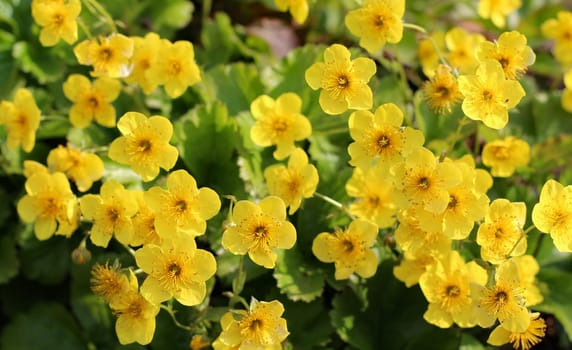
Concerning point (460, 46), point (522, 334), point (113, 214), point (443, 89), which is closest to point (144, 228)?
point (113, 214)

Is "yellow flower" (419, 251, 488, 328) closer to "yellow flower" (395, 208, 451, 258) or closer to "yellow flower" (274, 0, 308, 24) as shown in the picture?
"yellow flower" (395, 208, 451, 258)

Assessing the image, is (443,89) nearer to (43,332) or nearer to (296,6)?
(296,6)

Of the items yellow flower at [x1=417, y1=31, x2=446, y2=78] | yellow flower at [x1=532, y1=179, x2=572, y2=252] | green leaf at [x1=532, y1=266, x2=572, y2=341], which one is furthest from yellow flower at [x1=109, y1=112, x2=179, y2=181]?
green leaf at [x1=532, y1=266, x2=572, y2=341]

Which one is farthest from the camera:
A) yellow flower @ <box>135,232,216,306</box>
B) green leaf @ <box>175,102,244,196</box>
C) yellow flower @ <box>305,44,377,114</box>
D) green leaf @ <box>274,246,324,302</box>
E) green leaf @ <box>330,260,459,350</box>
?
green leaf @ <box>175,102,244,196</box>

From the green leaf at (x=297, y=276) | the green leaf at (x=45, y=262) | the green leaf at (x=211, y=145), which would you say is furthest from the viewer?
the green leaf at (x=45, y=262)

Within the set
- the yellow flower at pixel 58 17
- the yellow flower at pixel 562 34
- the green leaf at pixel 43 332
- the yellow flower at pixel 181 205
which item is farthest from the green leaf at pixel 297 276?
the yellow flower at pixel 562 34

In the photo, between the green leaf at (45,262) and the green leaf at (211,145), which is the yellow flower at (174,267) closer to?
the green leaf at (211,145)

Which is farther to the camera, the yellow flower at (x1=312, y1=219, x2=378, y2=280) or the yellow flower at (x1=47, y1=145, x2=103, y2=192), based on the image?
the yellow flower at (x1=47, y1=145, x2=103, y2=192)
